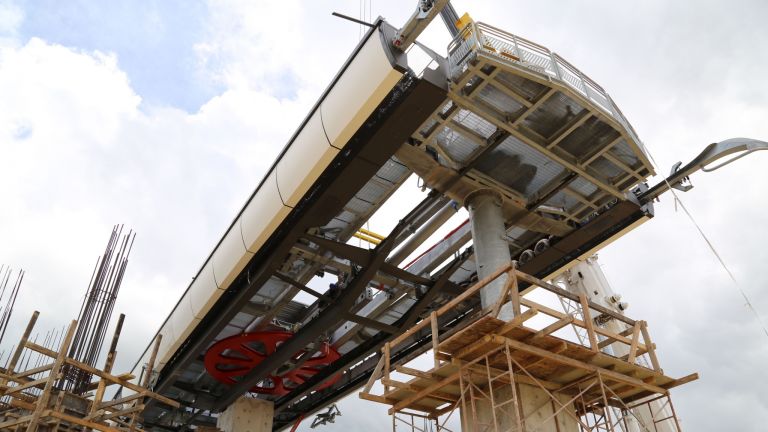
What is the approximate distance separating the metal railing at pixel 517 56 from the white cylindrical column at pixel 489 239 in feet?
11.3

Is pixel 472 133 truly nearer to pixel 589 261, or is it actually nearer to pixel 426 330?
pixel 426 330

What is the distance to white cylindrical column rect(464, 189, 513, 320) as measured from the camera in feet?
45.4

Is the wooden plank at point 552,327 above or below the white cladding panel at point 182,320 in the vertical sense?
below

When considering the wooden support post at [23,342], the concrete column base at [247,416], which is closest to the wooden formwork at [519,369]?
the wooden support post at [23,342]

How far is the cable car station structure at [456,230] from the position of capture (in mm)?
12141

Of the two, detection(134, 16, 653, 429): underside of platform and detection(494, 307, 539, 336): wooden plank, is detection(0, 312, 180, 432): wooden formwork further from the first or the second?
detection(494, 307, 539, 336): wooden plank

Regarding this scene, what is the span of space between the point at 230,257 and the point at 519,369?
898 centimetres

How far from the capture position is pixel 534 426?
40.0 feet

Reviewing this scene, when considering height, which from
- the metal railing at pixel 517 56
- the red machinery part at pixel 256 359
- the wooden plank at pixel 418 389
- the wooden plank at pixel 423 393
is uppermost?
the metal railing at pixel 517 56

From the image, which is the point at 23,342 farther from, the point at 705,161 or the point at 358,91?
the point at 705,161

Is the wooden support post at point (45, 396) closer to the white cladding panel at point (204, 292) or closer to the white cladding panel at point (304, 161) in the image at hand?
the white cladding panel at point (204, 292)

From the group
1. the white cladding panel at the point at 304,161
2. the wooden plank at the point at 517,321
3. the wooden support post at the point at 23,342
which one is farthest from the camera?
the wooden support post at the point at 23,342

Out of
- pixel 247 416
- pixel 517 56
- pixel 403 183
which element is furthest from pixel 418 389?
pixel 247 416

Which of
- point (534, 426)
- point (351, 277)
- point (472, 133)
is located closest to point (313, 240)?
point (351, 277)
